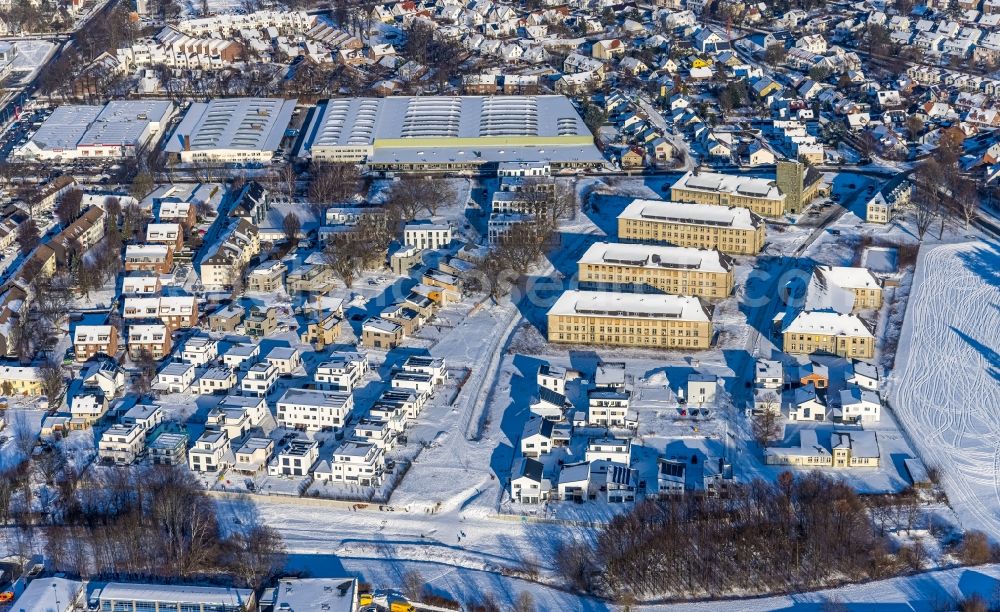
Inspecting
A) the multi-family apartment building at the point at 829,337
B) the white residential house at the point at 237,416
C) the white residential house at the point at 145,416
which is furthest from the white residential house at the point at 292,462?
the multi-family apartment building at the point at 829,337

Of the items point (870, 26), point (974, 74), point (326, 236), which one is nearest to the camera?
point (326, 236)

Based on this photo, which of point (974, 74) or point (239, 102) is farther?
point (974, 74)

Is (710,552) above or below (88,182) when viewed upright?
above

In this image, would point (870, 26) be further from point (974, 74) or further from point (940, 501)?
point (940, 501)

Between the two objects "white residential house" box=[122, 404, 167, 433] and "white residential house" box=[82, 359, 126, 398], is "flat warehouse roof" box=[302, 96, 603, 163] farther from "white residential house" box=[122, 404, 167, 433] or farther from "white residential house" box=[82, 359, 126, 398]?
"white residential house" box=[122, 404, 167, 433]

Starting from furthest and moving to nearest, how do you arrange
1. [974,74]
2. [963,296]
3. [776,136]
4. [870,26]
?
1. [870,26]
2. [974,74]
3. [776,136]
4. [963,296]

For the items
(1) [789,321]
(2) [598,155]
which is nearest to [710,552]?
(1) [789,321]
